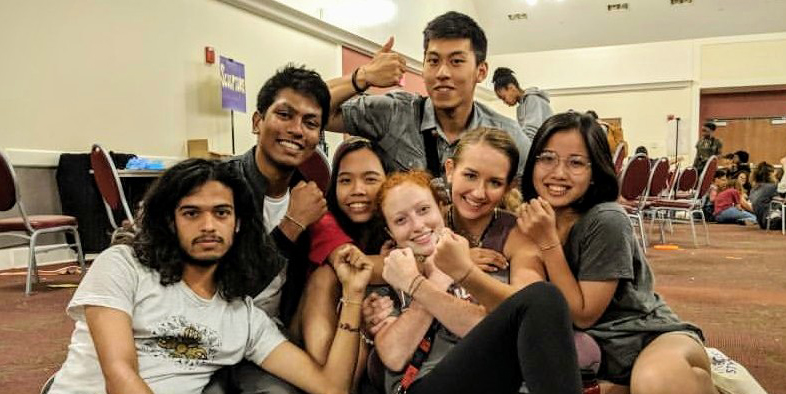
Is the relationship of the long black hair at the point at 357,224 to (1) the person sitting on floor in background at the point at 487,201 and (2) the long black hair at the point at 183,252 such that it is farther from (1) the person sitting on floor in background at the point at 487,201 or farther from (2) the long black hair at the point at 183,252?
(2) the long black hair at the point at 183,252

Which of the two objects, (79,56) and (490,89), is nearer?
(79,56)

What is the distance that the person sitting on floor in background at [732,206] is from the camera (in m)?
9.80

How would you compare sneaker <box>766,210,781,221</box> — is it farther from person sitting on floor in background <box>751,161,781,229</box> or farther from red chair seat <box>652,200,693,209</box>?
red chair seat <box>652,200,693,209</box>

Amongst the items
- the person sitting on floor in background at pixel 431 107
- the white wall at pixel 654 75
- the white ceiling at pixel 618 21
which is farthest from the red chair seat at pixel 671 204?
the white wall at pixel 654 75

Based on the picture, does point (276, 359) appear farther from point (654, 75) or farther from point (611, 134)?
point (654, 75)

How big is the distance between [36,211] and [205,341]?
13.2 ft

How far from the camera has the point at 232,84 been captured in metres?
6.16

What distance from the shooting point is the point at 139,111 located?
17.6ft

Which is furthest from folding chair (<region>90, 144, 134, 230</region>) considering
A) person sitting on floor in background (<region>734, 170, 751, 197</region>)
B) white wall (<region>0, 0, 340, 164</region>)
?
person sitting on floor in background (<region>734, 170, 751, 197</region>)

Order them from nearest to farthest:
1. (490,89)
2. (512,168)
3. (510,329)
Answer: (510,329) → (512,168) → (490,89)

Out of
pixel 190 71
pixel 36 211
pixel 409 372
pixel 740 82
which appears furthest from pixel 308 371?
pixel 740 82

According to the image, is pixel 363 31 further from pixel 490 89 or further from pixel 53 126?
pixel 490 89

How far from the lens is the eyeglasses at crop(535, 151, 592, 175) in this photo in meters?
1.51

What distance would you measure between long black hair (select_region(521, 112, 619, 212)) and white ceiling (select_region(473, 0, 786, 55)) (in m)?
10.6
